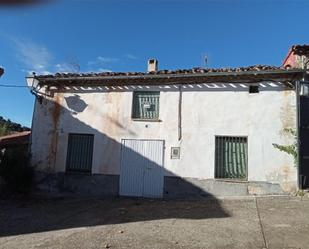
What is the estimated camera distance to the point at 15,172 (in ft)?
48.4

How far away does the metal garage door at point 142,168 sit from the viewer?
14250mm

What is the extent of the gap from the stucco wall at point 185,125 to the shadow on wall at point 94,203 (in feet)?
0.21

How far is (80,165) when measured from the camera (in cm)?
1502

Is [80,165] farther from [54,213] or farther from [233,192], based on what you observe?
[233,192]

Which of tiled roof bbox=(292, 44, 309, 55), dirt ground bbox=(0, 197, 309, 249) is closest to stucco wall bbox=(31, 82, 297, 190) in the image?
dirt ground bbox=(0, 197, 309, 249)

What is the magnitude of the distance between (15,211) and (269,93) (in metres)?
9.29

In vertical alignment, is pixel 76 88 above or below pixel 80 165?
above

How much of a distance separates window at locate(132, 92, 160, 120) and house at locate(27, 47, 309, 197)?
0.13ft

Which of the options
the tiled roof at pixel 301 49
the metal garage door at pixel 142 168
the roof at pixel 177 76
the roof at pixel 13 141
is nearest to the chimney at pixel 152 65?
the roof at pixel 177 76

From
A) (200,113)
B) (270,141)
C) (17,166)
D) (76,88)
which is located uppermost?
(76,88)

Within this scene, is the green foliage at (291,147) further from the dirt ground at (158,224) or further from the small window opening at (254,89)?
the small window opening at (254,89)

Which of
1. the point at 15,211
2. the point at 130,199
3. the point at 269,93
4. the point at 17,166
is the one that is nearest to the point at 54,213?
the point at 15,211

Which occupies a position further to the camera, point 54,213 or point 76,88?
point 76,88

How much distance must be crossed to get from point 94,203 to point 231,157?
198 inches
